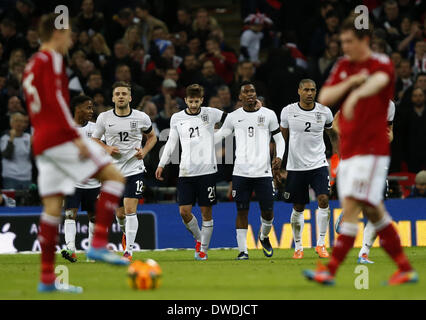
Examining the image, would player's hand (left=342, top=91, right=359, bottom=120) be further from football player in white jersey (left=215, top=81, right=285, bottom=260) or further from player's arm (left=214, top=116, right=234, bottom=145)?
player's arm (left=214, top=116, right=234, bottom=145)

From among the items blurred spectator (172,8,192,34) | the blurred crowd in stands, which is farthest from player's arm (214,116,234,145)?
blurred spectator (172,8,192,34)

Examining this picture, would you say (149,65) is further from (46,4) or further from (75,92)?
(46,4)

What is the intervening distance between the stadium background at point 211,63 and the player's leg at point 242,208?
324 centimetres

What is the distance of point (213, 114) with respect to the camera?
45.3 ft

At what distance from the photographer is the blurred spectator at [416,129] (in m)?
17.7

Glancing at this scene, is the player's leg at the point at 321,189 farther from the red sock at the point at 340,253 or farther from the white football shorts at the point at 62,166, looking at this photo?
the white football shorts at the point at 62,166

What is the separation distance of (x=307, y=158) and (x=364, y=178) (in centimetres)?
561

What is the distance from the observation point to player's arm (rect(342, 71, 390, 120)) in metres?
8.03

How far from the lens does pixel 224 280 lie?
958 centimetres

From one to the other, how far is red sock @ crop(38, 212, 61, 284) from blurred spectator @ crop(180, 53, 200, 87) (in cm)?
1088

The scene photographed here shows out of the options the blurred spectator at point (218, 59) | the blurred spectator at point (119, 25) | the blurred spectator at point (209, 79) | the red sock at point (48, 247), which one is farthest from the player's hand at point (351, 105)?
the blurred spectator at point (119, 25)

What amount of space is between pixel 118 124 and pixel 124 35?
8266 millimetres

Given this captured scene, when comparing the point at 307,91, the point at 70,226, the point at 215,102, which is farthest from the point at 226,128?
the point at 215,102
